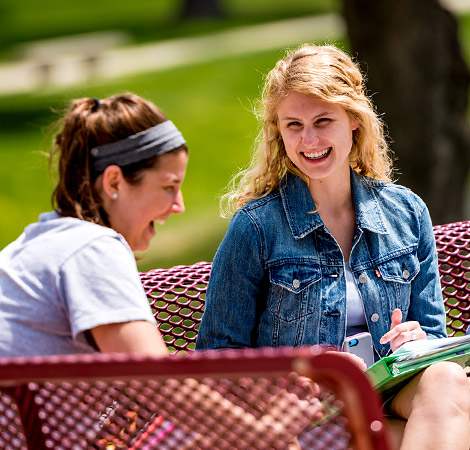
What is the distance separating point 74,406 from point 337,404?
0.60 meters

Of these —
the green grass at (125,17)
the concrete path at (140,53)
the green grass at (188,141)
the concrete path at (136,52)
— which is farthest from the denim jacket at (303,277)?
the green grass at (125,17)

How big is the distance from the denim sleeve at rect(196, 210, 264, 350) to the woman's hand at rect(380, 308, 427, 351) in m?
0.43

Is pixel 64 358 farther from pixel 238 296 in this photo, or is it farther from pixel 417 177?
pixel 417 177

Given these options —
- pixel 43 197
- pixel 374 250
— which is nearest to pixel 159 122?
pixel 374 250

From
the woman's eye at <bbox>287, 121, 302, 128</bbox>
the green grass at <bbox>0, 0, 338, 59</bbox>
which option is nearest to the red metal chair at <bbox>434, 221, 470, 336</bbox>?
the woman's eye at <bbox>287, 121, 302, 128</bbox>

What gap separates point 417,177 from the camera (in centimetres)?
671

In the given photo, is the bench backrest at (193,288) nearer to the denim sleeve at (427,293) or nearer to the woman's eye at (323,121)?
the denim sleeve at (427,293)

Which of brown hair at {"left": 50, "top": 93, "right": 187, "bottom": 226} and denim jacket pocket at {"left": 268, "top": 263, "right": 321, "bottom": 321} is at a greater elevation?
brown hair at {"left": 50, "top": 93, "right": 187, "bottom": 226}

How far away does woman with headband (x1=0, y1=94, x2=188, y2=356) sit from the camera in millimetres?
2299

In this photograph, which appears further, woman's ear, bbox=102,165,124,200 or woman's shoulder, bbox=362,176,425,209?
woman's shoulder, bbox=362,176,425,209

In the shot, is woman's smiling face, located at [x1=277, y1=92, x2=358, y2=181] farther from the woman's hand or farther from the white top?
the woman's hand

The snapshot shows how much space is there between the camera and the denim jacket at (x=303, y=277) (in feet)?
9.45

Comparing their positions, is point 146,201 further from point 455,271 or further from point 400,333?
point 455,271

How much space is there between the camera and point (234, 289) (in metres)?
2.87
